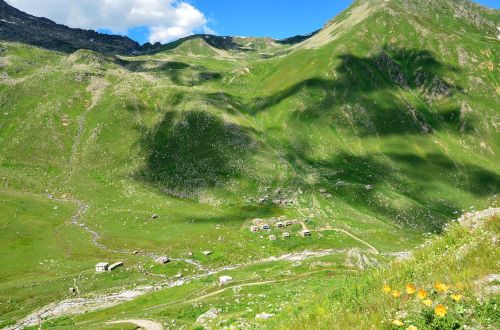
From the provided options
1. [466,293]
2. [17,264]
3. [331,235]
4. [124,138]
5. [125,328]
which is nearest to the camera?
[466,293]

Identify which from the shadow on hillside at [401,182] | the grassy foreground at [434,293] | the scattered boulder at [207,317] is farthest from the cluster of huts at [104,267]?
the grassy foreground at [434,293]

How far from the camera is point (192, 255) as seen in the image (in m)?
99.3

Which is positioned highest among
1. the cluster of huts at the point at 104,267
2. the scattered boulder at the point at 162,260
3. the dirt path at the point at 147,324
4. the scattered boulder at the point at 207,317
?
the scattered boulder at the point at 207,317

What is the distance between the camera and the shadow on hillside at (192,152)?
148 metres

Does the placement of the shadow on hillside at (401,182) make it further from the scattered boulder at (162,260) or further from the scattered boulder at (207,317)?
the scattered boulder at (207,317)

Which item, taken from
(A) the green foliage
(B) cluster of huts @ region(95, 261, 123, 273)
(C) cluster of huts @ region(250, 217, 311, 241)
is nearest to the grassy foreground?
(A) the green foliage

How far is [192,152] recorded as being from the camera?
16375 cm

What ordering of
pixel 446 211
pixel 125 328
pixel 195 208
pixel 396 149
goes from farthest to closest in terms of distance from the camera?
pixel 396 149
pixel 446 211
pixel 195 208
pixel 125 328

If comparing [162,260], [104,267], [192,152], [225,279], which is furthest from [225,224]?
[192,152]

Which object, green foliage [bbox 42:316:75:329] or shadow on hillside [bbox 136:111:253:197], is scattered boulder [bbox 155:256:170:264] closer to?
green foliage [bbox 42:316:75:329]

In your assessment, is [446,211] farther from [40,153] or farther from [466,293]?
[40,153]

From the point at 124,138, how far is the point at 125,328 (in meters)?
140

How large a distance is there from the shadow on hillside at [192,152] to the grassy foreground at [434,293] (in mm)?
129060

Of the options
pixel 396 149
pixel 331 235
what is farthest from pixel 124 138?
pixel 396 149
